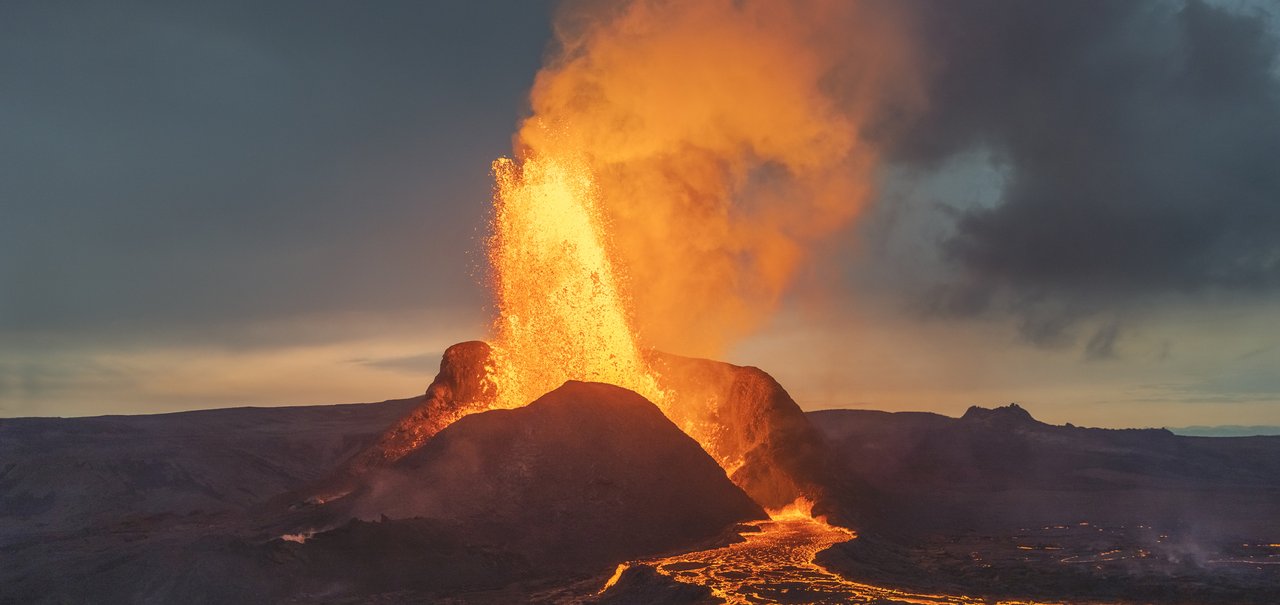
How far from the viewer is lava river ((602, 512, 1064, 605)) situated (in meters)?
25.8

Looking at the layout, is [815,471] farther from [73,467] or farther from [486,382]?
[73,467]

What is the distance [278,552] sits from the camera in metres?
31.6

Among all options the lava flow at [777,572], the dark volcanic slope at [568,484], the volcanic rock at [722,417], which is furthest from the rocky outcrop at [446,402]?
the lava flow at [777,572]

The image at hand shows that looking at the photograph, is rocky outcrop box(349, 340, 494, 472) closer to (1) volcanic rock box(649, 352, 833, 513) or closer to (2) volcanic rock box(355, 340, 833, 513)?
(2) volcanic rock box(355, 340, 833, 513)

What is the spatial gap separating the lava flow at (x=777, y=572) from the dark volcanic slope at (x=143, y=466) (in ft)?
94.0

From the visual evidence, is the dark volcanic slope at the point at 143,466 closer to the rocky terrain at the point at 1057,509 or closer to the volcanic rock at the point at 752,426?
the volcanic rock at the point at 752,426

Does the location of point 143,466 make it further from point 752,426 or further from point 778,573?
point 778,573

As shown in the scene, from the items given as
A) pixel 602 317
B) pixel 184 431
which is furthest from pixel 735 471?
pixel 184 431

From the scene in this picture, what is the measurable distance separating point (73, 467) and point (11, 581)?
4471cm

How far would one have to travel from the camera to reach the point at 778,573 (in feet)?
96.5

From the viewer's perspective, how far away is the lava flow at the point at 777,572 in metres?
25.9

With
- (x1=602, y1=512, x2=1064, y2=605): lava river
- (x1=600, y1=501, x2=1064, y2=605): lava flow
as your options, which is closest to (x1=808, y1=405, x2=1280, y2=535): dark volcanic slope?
(x1=600, y1=501, x2=1064, y2=605): lava flow

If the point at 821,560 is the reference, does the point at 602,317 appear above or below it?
above

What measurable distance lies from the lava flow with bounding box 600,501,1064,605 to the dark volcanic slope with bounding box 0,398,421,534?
1128 inches
